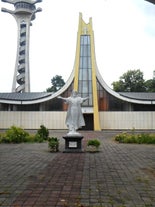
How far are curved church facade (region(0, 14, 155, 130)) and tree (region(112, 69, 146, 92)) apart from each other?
13.5m

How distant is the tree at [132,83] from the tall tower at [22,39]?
1628cm

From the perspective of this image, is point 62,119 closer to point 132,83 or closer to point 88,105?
point 88,105

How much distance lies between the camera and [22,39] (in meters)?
53.2

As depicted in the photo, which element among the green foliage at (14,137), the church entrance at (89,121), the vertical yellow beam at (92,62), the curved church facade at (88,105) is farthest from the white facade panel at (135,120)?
the green foliage at (14,137)

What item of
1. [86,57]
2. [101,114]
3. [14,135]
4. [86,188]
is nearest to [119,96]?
[101,114]

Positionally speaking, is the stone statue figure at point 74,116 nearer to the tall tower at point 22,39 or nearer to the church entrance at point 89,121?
the church entrance at point 89,121

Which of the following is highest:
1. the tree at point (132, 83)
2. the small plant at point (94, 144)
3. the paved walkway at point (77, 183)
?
the tree at point (132, 83)

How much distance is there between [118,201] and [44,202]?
118cm

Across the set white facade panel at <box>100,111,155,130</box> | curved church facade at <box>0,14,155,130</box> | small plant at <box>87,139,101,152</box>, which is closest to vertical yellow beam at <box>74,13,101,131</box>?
curved church facade at <box>0,14,155,130</box>

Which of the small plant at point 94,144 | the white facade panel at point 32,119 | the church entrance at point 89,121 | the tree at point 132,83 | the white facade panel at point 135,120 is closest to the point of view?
the small plant at point 94,144

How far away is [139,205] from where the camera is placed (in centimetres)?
439

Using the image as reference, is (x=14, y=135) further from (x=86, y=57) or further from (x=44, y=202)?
(x=86, y=57)

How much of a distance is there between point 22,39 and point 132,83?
2162cm

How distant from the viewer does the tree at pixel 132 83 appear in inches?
1948
